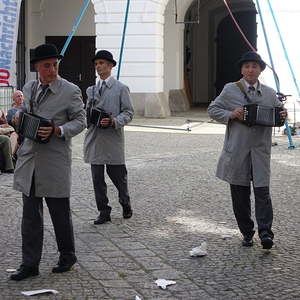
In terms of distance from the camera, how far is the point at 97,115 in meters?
8.02

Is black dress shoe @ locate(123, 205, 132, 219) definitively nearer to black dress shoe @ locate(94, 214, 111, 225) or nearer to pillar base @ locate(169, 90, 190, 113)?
black dress shoe @ locate(94, 214, 111, 225)

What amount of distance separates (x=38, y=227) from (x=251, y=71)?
2.37 m

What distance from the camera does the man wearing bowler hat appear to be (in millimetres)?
6113

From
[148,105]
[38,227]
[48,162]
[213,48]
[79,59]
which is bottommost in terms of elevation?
[38,227]

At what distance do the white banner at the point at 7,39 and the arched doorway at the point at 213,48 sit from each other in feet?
49.8

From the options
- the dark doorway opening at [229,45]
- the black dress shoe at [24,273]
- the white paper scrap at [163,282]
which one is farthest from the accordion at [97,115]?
the dark doorway opening at [229,45]

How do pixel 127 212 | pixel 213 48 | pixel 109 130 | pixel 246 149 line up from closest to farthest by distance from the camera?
1. pixel 246 149
2. pixel 109 130
3. pixel 127 212
4. pixel 213 48

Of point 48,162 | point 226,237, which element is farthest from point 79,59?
point 48,162

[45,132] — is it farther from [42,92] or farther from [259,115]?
[259,115]

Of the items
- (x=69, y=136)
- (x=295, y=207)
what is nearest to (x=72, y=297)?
(x=69, y=136)

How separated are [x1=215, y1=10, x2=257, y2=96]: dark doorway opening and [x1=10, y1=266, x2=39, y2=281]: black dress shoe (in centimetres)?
2352

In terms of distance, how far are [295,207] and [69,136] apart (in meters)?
3.83

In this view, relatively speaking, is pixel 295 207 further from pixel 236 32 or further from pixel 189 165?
pixel 236 32

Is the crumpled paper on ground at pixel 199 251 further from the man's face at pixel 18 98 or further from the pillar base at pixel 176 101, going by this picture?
the pillar base at pixel 176 101
